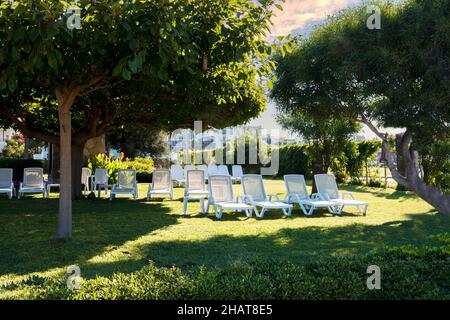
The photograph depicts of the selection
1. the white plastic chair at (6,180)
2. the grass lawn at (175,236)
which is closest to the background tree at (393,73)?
the grass lawn at (175,236)

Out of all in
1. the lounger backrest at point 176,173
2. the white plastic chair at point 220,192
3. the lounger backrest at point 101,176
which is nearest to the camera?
the white plastic chair at point 220,192

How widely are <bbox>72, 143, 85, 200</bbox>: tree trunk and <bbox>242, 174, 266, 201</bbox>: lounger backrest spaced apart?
632 cm

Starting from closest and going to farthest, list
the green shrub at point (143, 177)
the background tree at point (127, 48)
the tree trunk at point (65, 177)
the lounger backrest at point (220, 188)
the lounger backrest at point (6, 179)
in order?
the background tree at point (127, 48) → the tree trunk at point (65, 177) → the lounger backrest at point (220, 188) → the lounger backrest at point (6, 179) → the green shrub at point (143, 177)

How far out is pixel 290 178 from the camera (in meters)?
13.6

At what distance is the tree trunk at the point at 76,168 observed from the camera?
608 inches

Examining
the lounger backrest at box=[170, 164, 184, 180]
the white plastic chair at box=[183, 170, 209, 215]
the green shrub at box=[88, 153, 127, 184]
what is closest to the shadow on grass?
the white plastic chair at box=[183, 170, 209, 215]

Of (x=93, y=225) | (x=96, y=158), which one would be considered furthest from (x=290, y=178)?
(x=96, y=158)

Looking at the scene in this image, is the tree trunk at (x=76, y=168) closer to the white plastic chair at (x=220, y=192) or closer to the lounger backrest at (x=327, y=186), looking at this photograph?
the white plastic chair at (x=220, y=192)

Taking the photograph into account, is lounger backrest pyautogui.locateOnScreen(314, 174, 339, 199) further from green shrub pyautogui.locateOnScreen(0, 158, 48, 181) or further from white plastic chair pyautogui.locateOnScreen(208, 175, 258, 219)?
green shrub pyautogui.locateOnScreen(0, 158, 48, 181)

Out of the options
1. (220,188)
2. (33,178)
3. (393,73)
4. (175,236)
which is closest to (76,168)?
(33,178)

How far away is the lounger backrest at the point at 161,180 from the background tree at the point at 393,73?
6.13m

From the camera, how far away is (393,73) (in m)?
9.18
